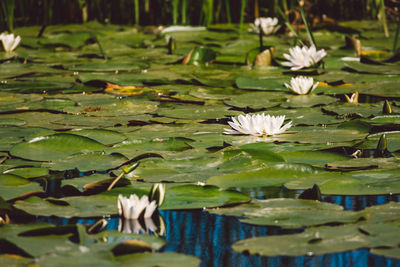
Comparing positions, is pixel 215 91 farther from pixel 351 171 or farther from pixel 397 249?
pixel 397 249

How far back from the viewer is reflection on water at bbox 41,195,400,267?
1158mm

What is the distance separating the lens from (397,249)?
1.15m

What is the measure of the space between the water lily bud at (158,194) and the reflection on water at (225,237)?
5cm

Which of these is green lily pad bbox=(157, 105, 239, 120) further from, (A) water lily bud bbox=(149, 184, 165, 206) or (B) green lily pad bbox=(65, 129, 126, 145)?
(A) water lily bud bbox=(149, 184, 165, 206)

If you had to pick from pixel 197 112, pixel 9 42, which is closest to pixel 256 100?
pixel 197 112

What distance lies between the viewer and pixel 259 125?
2100 mm

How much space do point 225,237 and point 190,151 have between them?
0.65 m

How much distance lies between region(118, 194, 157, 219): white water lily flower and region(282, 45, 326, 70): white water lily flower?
223 centimetres

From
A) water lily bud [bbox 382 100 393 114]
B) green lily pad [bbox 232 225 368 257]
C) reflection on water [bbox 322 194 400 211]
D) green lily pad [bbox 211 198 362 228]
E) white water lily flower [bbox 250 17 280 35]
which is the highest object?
white water lily flower [bbox 250 17 280 35]

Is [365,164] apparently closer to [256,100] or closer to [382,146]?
[382,146]

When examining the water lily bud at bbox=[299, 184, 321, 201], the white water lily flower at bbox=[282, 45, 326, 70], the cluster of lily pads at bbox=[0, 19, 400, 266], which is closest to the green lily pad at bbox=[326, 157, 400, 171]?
the cluster of lily pads at bbox=[0, 19, 400, 266]

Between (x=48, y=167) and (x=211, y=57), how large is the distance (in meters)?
2.22

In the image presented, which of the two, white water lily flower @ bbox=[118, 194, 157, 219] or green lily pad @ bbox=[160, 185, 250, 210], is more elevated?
white water lily flower @ bbox=[118, 194, 157, 219]

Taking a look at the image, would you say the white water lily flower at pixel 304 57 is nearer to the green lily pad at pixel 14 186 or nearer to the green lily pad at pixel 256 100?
the green lily pad at pixel 256 100
